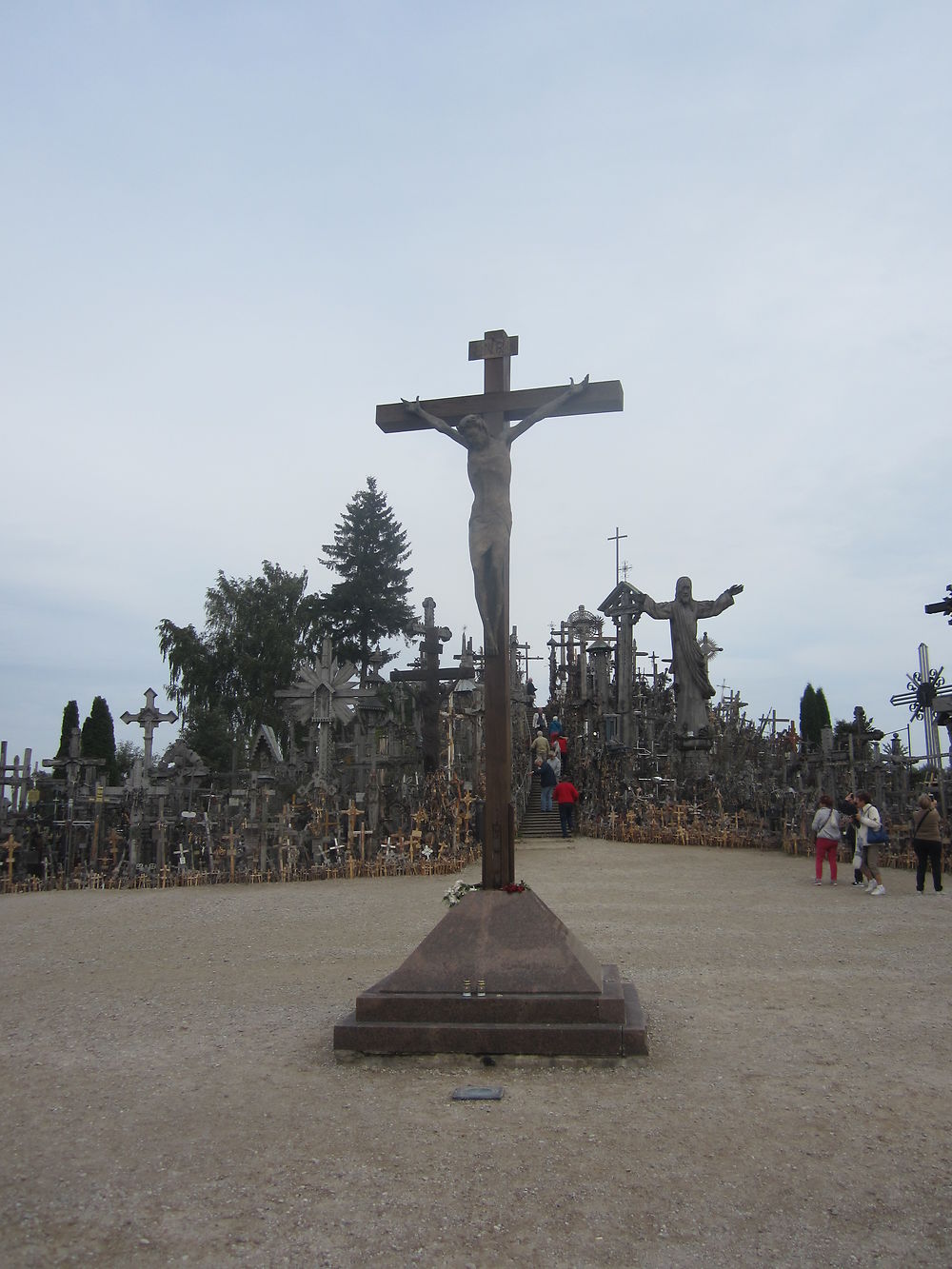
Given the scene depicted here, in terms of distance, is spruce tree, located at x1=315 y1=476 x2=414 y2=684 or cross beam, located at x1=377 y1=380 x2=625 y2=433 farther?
spruce tree, located at x1=315 y1=476 x2=414 y2=684

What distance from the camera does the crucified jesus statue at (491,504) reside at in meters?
5.93

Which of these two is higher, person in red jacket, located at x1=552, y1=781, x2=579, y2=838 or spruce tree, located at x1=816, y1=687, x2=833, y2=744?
spruce tree, located at x1=816, y1=687, x2=833, y2=744

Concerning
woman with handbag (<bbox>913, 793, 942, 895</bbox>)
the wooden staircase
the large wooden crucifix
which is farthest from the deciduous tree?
the large wooden crucifix

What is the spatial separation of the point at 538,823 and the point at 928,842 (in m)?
10.1

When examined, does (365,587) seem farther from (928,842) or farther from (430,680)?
(928,842)

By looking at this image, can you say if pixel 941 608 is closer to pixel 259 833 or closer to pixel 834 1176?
pixel 259 833

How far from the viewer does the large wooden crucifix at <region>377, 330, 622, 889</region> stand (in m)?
5.85

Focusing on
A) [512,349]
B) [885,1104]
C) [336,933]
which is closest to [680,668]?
[336,933]

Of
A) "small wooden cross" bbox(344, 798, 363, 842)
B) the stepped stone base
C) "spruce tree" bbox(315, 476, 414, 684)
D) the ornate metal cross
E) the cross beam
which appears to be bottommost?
the stepped stone base

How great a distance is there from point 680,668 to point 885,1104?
17.4 meters

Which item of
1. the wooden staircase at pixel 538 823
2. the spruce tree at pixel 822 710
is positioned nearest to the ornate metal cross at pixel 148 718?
Answer: the wooden staircase at pixel 538 823

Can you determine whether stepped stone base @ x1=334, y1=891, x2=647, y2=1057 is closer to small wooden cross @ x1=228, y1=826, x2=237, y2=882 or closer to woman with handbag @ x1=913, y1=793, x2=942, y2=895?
woman with handbag @ x1=913, y1=793, x2=942, y2=895

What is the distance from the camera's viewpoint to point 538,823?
21141mm

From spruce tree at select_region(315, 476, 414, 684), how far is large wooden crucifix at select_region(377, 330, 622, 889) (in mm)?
30178
